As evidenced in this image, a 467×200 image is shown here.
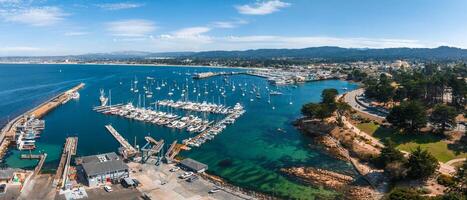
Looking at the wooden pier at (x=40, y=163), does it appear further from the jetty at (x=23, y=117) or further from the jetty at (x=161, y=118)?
the jetty at (x=161, y=118)

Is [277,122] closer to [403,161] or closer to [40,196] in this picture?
[403,161]

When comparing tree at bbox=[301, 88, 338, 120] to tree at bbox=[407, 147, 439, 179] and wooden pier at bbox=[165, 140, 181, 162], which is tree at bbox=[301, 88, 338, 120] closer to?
tree at bbox=[407, 147, 439, 179]

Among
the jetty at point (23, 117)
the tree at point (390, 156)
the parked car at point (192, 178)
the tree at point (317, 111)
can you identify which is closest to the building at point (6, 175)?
the jetty at point (23, 117)

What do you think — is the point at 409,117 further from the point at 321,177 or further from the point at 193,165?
the point at 193,165

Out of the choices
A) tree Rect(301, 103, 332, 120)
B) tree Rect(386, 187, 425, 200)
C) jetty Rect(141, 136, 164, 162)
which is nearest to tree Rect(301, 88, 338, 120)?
tree Rect(301, 103, 332, 120)

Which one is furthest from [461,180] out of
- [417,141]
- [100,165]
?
[100,165]

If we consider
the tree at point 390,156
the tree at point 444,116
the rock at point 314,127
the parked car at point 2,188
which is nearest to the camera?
the parked car at point 2,188
